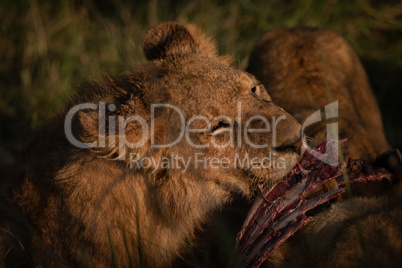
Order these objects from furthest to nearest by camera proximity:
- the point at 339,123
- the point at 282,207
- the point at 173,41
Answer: the point at 339,123
the point at 173,41
the point at 282,207

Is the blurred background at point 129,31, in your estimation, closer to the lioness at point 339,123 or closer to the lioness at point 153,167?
the lioness at point 339,123

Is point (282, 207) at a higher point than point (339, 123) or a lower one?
lower

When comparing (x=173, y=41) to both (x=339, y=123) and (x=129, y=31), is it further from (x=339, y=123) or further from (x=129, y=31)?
(x=129, y=31)

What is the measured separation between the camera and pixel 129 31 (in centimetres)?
479

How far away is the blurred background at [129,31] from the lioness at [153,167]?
7.70 feet

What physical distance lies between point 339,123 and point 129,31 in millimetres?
2400

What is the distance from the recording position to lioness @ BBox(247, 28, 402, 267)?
7.14 feet

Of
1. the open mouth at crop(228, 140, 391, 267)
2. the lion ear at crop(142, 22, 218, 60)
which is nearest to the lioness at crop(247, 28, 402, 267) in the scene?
the open mouth at crop(228, 140, 391, 267)

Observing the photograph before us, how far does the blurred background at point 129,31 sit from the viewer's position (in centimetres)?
480

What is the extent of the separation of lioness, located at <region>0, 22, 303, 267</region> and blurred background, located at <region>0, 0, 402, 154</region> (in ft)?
7.70

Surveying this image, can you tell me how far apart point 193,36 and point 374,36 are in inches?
122

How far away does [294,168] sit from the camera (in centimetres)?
236

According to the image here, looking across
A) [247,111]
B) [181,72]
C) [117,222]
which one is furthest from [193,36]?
[117,222]

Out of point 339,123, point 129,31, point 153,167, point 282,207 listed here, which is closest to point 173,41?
point 153,167
